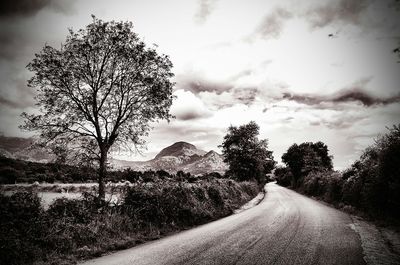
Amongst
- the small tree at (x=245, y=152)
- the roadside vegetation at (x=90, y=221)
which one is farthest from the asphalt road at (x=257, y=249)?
the small tree at (x=245, y=152)

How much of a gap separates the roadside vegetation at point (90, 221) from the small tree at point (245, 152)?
1070 inches

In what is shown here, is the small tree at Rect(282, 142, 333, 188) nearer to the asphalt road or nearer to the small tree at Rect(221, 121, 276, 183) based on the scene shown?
the small tree at Rect(221, 121, 276, 183)

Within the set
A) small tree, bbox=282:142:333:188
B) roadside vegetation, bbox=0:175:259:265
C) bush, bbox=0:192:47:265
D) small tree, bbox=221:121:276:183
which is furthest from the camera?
small tree, bbox=282:142:333:188

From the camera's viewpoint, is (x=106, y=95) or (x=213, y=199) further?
(x=106, y=95)

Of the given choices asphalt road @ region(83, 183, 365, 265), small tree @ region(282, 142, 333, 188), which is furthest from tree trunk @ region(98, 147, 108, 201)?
small tree @ region(282, 142, 333, 188)

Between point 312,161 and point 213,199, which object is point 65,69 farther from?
point 312,161

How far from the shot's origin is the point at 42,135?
1895 centimetres

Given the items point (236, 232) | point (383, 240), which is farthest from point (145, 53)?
point (383, 240)

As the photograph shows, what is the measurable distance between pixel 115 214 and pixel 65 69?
14839 millimetres

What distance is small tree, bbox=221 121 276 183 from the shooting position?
137ft

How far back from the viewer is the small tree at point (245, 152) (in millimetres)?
41750

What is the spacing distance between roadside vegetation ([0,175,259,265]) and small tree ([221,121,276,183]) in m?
27.2

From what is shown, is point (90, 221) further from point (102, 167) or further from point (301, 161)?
point (301, 161)

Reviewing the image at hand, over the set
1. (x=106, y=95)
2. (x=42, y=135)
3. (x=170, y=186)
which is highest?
(x=106, y=95)
